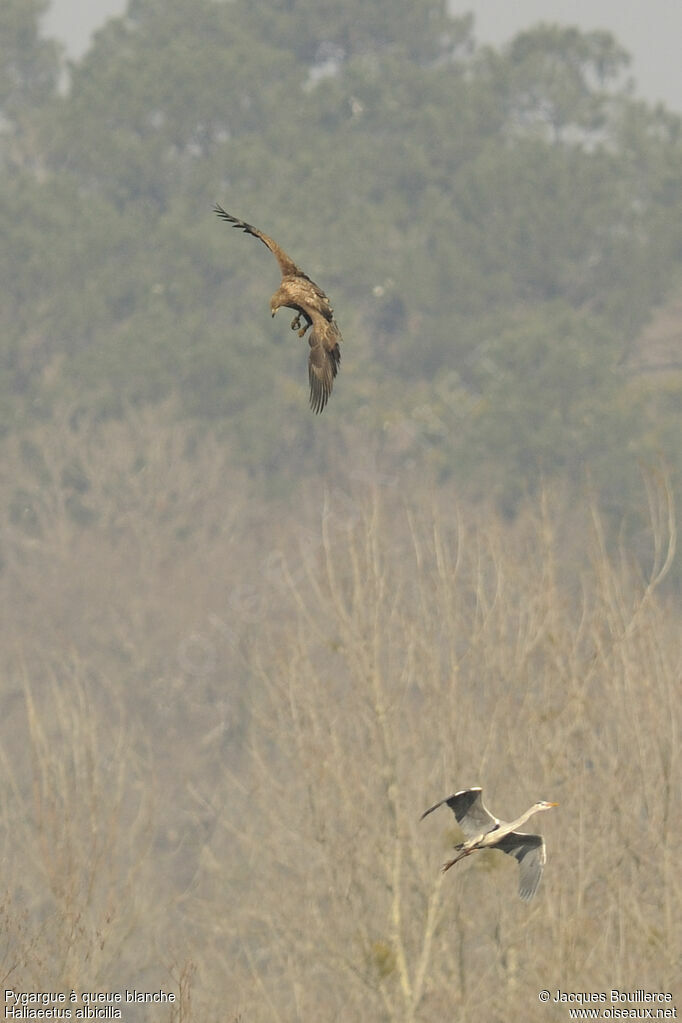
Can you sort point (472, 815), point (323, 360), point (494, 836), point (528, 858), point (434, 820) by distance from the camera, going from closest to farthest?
point (323, 360) → point (494, 836) → point (472, 815) → point (528, 858) → point (434, 820)

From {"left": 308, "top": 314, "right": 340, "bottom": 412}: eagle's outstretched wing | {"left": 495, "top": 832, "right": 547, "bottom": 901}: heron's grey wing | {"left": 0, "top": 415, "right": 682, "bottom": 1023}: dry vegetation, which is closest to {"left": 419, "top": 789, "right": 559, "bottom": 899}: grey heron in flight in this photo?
{"left": 495, "top": 832, "right": 547, "bottom": 901}: heron's grey wing

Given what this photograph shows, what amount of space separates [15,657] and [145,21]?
33.7 metres

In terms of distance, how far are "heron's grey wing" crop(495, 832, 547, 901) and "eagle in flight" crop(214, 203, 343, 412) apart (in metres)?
3.15

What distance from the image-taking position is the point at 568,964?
18562mm

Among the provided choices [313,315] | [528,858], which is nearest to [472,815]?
[528,858]

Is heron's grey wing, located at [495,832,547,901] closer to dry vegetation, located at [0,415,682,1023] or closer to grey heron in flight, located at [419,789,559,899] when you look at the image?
grey heron in flight, located at [419,789,559,899]

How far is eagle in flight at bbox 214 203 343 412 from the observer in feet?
29.6

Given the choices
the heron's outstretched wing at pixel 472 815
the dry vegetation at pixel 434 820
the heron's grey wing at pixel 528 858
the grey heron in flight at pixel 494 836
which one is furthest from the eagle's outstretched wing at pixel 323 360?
the dry vegetation at pixel 434 820

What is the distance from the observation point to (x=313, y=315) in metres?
9.12

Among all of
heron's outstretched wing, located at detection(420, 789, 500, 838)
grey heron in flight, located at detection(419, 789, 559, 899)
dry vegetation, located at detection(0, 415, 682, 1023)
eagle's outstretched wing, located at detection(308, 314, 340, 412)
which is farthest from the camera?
dry vegetation, located at detection(0, 415, 682, 1023)

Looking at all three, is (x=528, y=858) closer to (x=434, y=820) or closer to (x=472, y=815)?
(x=472, y=815)

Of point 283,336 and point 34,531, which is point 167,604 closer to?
point 34,531

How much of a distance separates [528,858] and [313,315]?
3889 mm

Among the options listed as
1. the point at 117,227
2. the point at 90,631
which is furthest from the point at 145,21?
the point at 90,631
